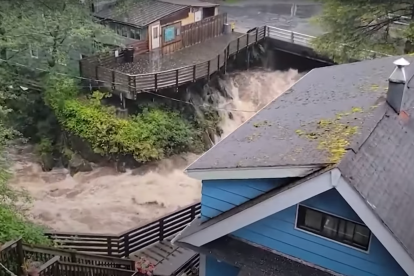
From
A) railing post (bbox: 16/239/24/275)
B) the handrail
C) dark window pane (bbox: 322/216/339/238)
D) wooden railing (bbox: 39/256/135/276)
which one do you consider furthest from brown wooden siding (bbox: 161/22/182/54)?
dark window pane (bbox: 322/216/339/238)

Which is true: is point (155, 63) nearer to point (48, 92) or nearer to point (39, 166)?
point (48, 92)

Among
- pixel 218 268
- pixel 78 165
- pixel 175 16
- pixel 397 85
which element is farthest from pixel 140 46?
pixel 397 85

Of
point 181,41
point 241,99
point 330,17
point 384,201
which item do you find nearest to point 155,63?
point 181,41

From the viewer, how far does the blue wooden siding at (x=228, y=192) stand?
335 inches

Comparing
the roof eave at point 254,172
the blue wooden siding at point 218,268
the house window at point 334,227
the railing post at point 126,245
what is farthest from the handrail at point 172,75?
the house window at point 334,227

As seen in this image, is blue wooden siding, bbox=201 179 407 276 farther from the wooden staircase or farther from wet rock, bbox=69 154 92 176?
wet rock, bbox=69 154 92 176

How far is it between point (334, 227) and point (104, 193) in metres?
12.7

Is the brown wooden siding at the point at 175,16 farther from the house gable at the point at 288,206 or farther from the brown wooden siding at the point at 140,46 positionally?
the house gable at the point at 288,206

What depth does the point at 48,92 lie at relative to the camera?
21.7 meters

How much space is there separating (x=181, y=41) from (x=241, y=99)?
13.7 ft

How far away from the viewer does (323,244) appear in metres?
8.45

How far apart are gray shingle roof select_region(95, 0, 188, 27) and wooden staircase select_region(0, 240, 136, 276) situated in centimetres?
1514

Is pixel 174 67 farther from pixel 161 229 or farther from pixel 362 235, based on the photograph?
pixel 362 235

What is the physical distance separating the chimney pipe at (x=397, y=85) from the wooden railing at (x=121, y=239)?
22.4ft
